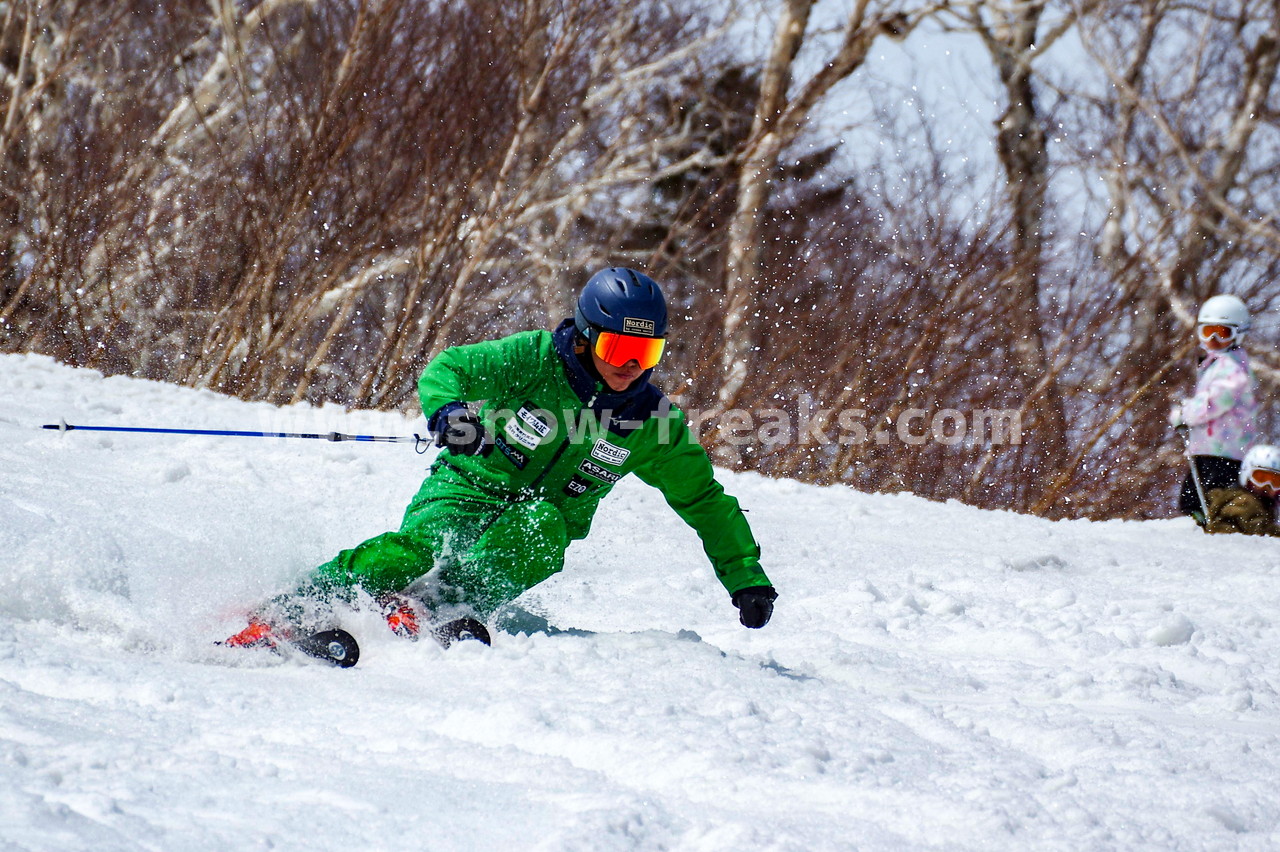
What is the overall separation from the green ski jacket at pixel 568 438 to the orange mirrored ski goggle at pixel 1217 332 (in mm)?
5034

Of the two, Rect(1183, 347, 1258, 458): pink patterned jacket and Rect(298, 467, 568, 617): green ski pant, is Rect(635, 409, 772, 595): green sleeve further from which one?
Rect(1183, 347, 1258, 458): pink patterned jacket

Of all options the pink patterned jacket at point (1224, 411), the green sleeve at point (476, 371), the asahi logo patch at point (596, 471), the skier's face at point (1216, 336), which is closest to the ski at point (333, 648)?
the green sleeve at point (476, 371)

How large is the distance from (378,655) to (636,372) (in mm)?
1082

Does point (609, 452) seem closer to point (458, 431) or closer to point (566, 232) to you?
point (458, 431)

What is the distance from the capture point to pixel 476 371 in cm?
327

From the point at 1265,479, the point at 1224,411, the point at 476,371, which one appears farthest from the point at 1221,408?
the point at 476,371

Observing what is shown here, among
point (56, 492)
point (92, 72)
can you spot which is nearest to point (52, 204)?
point (92, 72)

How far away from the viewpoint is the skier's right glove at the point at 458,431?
2969 millimetres

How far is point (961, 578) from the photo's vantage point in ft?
16.2

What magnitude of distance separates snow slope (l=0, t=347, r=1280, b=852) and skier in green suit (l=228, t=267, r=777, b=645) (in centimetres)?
23

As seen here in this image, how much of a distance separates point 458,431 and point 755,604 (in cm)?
103

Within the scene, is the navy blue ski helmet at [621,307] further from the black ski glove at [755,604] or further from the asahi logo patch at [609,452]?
the black ski glove at [755,604]

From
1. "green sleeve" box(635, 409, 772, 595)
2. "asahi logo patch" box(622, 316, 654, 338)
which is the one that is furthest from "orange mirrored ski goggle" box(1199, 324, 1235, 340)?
"asahi logo patch" box(622, 316, 654, 338)

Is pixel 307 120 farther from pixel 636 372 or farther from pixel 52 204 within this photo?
pixel 636 372
